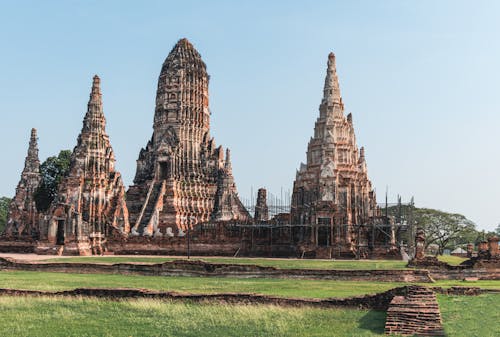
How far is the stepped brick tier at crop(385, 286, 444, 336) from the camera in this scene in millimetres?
10750

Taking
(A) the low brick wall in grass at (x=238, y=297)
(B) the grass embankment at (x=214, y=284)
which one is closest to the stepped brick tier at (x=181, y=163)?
(B) the grass embankment at (x=214, y=284)

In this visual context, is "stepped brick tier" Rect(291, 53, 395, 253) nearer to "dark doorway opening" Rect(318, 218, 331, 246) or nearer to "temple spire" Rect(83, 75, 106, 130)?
"dark doorway opening" Rect(318, 218, 331, 246)

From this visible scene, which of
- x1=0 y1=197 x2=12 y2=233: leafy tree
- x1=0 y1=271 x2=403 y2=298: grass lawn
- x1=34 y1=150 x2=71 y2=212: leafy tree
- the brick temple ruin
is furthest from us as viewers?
x1=0 y1=197 x2=12 y2=233: leafy tree

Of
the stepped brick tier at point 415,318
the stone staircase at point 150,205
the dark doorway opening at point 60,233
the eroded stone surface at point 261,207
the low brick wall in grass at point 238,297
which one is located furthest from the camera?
the stone staircase at point 150,205

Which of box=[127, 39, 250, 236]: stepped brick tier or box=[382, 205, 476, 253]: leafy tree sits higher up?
box=[127, 39, 250, 236]: stepped brick tier

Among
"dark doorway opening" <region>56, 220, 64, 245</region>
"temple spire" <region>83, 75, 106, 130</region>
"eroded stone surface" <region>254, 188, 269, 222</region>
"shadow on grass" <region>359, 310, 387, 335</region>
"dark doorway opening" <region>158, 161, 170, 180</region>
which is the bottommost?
"shadow on grass" <region>359, 310, 387, 335</region>

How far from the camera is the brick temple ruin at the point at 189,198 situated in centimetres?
4053

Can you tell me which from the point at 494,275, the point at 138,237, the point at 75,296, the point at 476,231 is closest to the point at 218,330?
the point at 75,296

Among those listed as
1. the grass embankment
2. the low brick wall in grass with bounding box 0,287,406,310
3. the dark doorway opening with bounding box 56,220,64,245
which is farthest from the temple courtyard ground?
the dark doorway opening with bounding box 56,220,64,245

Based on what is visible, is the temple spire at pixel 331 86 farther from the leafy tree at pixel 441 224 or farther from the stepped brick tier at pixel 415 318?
the stepped brick tier at pixel 415 318

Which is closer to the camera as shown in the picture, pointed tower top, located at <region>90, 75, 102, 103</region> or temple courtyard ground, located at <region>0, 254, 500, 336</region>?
temple courtyard ground, located at <region>0, 254, 500, 336</region>

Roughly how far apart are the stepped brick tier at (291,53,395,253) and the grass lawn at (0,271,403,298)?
17134 mm

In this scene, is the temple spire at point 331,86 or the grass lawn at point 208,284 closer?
the grass lawn at point 208,284

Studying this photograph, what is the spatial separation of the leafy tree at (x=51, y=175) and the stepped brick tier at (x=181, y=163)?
12.0 m
